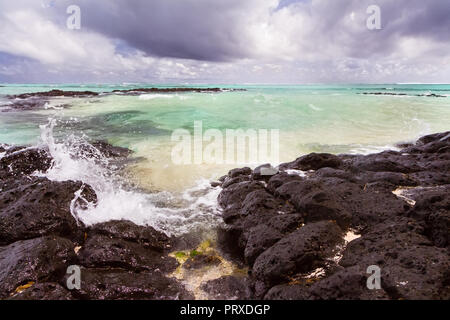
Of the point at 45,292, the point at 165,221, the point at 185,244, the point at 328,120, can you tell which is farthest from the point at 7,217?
the point at 328,120

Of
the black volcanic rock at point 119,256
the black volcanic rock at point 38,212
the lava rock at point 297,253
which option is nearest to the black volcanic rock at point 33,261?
the black volcanic rock at point 119,256

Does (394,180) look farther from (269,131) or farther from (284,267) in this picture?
(269,131)

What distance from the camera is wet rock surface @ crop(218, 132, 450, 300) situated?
3041 millimetres

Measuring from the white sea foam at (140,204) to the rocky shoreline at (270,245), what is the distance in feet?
1.24

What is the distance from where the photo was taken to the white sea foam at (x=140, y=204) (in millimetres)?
5551

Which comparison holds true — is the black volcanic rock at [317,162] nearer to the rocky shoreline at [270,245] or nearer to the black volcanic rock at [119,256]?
the rocky shoreline at [270,245]

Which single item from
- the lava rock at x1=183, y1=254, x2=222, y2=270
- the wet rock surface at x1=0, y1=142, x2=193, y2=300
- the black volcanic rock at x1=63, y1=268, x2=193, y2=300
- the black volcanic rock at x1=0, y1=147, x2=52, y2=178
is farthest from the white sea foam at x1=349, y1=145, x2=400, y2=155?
the black volcanic rock at x1=0, y1=147, x2=52, y2=178

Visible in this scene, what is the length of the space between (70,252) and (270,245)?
11.3ft

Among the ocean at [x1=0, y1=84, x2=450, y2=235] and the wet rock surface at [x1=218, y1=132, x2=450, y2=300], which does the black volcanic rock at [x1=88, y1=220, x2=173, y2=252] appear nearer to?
the ocean at [x1=0, y1=84, x2=450, y2=235]

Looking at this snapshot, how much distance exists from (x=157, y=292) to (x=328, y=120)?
69.8ft

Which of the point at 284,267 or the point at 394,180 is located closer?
the point at 284,267

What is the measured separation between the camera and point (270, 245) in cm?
430

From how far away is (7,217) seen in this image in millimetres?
4574

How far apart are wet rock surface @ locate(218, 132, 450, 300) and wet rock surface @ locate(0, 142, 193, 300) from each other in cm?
148
